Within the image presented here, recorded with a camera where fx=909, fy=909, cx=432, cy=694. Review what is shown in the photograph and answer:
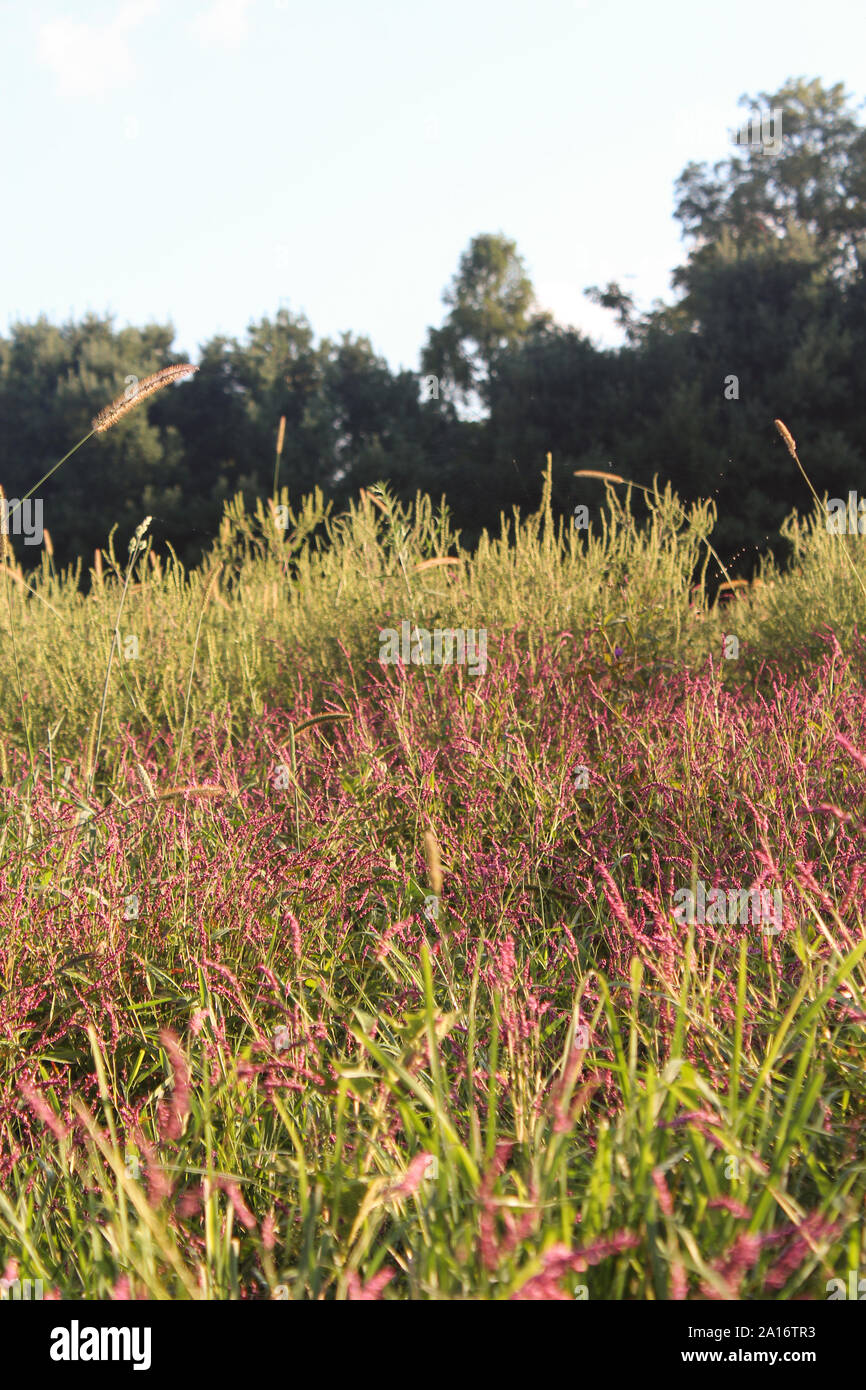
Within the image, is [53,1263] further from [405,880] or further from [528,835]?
[528,835]

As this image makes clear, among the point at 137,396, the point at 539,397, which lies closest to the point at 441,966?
the point at 137,396

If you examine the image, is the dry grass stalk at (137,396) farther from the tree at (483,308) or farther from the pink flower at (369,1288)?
the tree at (483,308)

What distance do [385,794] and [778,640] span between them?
2.74 m

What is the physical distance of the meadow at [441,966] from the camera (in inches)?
44.9

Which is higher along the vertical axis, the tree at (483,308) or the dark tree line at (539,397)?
the tree at (483,308)

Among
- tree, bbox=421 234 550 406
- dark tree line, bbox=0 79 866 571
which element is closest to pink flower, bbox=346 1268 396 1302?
dark tree line, bbox=0 79 866 571

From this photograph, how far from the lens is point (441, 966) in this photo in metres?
2.00

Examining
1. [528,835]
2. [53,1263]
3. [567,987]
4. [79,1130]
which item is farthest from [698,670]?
[53,1263]

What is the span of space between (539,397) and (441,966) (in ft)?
59.2

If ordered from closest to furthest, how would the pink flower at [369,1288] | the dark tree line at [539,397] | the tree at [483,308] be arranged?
1. the pink flower at [369,1288]
2. the dark tree line at [539,397]
3. the tree at [483,308]

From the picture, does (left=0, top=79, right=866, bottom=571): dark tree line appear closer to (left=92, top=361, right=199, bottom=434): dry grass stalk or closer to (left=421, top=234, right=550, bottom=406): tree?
(left=421, top=234, right=550, bottom=406): tree

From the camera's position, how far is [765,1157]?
56.4 inches

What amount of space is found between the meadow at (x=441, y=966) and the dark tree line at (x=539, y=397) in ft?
25.2

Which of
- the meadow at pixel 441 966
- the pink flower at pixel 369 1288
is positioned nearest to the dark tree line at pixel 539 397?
the meadow at pixel 441 966
